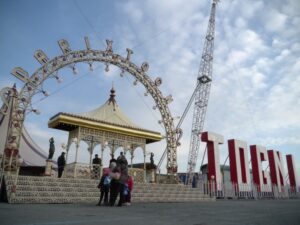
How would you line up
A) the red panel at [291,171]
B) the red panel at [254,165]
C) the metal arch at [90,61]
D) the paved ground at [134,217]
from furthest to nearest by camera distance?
the red panel at [291,171]
the red panel at [254,165]
the metal arch at [90,61]
the paved ground at [134,217]

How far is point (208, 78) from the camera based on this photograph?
38.8m

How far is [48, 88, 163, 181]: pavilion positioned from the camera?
1499cm

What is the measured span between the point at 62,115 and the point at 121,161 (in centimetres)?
847

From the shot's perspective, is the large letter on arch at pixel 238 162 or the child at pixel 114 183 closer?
the child at pixel 114 183

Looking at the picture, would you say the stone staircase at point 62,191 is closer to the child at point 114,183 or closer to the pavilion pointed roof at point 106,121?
the child at point 114,183

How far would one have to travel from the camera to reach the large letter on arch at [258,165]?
19734 millimetres

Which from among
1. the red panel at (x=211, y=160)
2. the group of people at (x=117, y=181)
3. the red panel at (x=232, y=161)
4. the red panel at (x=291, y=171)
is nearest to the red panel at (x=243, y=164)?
the red panel at (x=232, y=161)

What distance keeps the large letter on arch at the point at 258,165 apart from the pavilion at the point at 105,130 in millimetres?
8342

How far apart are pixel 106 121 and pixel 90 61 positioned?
13.4 ft

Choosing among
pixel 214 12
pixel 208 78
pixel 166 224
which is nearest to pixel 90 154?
pixel 166 224

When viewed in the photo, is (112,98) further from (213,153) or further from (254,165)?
(254,165)

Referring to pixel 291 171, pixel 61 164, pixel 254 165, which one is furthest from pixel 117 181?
pixel 291 171

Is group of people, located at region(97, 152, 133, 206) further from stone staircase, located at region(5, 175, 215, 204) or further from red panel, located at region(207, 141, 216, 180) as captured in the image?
red panel, located at region(207, 141, 216, 180)

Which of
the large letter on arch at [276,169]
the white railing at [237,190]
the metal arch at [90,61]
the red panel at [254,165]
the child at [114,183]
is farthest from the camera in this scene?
the large letter on arch at [276,169]
